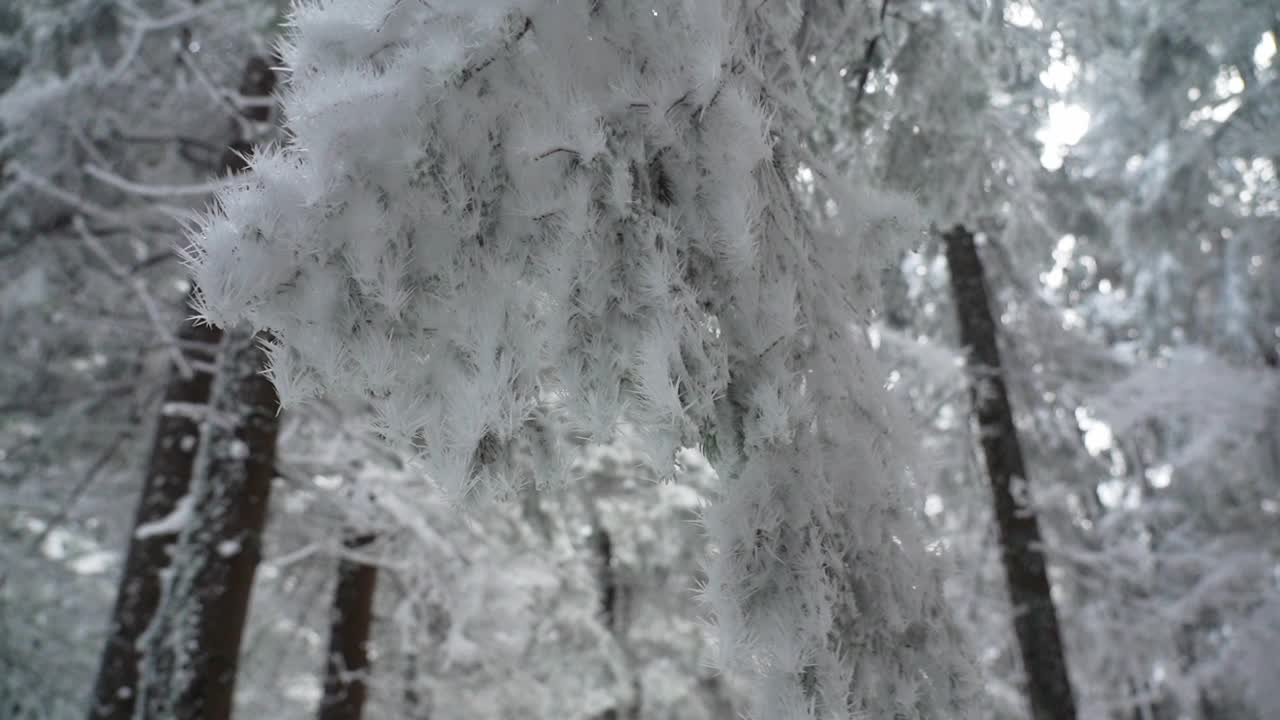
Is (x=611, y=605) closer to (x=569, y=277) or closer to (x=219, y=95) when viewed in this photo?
(x=219, y=95)

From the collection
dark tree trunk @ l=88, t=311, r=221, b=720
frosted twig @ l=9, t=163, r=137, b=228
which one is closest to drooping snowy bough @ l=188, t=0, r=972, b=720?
dark tree trunk @ l=88, t=311, r=221, b=720

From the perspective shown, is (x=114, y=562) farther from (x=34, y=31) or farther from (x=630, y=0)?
(x=630, y=0)

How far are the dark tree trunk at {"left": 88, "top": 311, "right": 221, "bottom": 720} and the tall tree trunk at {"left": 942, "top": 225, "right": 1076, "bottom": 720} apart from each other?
5.93 meters

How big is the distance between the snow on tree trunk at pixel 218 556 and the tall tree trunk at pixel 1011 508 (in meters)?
5.48

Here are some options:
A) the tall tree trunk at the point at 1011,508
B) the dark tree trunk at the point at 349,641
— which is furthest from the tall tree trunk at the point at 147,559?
the tall tree trunk at the point at 1011,508

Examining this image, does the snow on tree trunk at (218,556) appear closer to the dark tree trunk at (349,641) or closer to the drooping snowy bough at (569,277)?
the dark tree trunk at (349,641)

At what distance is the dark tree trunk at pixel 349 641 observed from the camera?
695cm

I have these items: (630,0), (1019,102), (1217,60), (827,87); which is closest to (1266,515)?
(1217,60)

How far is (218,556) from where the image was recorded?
4.43 meters

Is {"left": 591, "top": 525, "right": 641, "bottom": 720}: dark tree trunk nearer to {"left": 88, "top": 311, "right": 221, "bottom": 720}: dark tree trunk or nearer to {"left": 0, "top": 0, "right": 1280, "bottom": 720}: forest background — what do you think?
{"left": 0, "top": 0, "right": 1280, "bottom": 720}: forest background

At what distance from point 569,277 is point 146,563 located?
4.52 meters

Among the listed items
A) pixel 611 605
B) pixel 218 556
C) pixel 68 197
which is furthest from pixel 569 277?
pixel 611 605

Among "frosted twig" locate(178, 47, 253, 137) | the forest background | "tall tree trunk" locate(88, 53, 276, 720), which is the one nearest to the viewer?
the forest background

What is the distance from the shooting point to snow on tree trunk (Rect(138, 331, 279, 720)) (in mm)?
4215
